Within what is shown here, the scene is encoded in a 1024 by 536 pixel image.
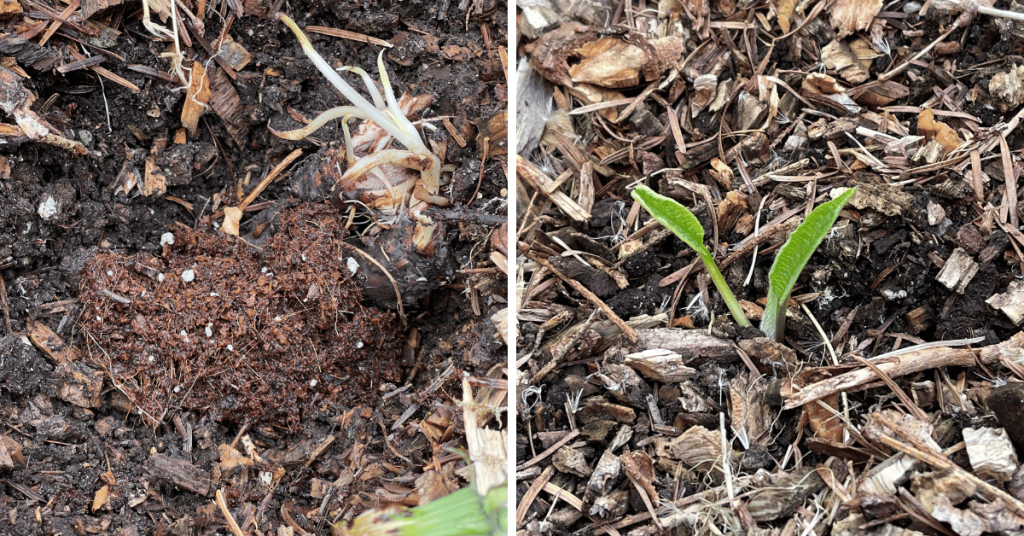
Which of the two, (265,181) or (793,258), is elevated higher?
(793,258)

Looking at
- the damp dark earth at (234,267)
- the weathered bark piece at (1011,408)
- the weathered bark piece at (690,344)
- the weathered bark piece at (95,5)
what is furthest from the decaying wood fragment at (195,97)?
the weathered bark piece at (1011,408)

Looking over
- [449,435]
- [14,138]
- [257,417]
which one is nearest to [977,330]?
[449,435]

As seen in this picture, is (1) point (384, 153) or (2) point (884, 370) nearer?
(2) point (884, 370)

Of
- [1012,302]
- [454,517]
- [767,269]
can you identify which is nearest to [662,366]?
[767,269]

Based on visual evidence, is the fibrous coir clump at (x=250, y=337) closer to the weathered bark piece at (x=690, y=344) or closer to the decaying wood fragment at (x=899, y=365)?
the weathered bark piece at (x=690, y=344)

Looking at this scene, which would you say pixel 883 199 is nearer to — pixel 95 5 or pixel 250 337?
pixel 250 337

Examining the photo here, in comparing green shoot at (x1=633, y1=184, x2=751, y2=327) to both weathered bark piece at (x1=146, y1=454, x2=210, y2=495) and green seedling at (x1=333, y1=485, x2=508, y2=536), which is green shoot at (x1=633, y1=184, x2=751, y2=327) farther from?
weathered bark piece at (x1=146, y1=454, x2=210, y2=495)
